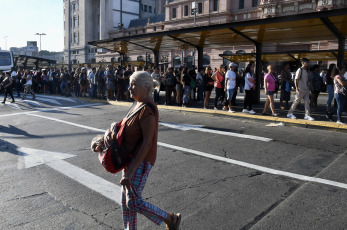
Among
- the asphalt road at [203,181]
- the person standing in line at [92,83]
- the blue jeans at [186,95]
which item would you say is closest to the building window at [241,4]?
the person standing in line at [92,83]

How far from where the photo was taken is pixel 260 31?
11930mm

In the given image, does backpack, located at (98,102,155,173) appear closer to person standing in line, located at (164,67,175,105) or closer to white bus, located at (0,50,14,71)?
person standing in line, located at (164,67,175,105)

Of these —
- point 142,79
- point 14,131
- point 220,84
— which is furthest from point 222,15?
point 142,79

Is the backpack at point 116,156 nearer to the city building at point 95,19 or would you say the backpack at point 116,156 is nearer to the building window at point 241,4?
the building window at point 241,4

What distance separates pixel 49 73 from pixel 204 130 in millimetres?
17587

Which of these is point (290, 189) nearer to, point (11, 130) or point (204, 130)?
point (204, 130)

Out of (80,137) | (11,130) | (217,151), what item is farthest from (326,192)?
(11,130)

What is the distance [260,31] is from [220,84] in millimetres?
2668

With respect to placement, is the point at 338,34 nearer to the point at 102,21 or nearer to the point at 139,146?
the point at 139,146

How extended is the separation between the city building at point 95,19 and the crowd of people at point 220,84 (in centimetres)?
5399

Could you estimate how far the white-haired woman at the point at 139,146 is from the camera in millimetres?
2688

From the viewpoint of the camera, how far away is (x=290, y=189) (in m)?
4.33

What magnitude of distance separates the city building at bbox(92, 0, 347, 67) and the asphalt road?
23.9 m

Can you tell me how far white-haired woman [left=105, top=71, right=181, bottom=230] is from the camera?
269 cm
